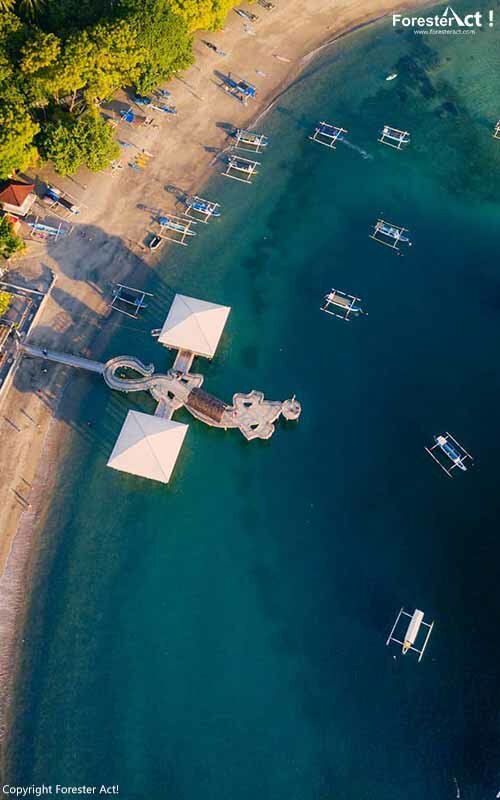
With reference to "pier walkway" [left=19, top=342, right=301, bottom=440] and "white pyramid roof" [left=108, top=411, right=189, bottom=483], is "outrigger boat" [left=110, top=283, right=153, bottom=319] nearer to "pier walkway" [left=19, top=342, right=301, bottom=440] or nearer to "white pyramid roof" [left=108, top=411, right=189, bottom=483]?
"pier walkway" [left=19, top=342, right=301, bottom=440]

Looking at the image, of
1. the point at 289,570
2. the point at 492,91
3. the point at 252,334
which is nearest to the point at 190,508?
the point at 289,570

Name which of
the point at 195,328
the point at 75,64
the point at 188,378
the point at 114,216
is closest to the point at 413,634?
the point at 188,378

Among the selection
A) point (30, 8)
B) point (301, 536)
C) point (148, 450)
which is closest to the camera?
point (148, 450)

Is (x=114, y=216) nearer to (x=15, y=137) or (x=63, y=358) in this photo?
(x=15, y=137)

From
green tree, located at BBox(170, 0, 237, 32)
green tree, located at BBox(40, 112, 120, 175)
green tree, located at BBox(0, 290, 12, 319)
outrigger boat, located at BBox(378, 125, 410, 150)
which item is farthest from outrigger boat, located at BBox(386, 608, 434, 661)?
green tree, located at BBox(170, 0, 237, 32)

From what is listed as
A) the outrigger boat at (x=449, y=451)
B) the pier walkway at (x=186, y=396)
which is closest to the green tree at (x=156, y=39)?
the pier walkway at (x=186, y=396)

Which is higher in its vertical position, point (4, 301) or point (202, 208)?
point (202, 208)

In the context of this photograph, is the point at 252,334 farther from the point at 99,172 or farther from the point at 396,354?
the point at 99,172
